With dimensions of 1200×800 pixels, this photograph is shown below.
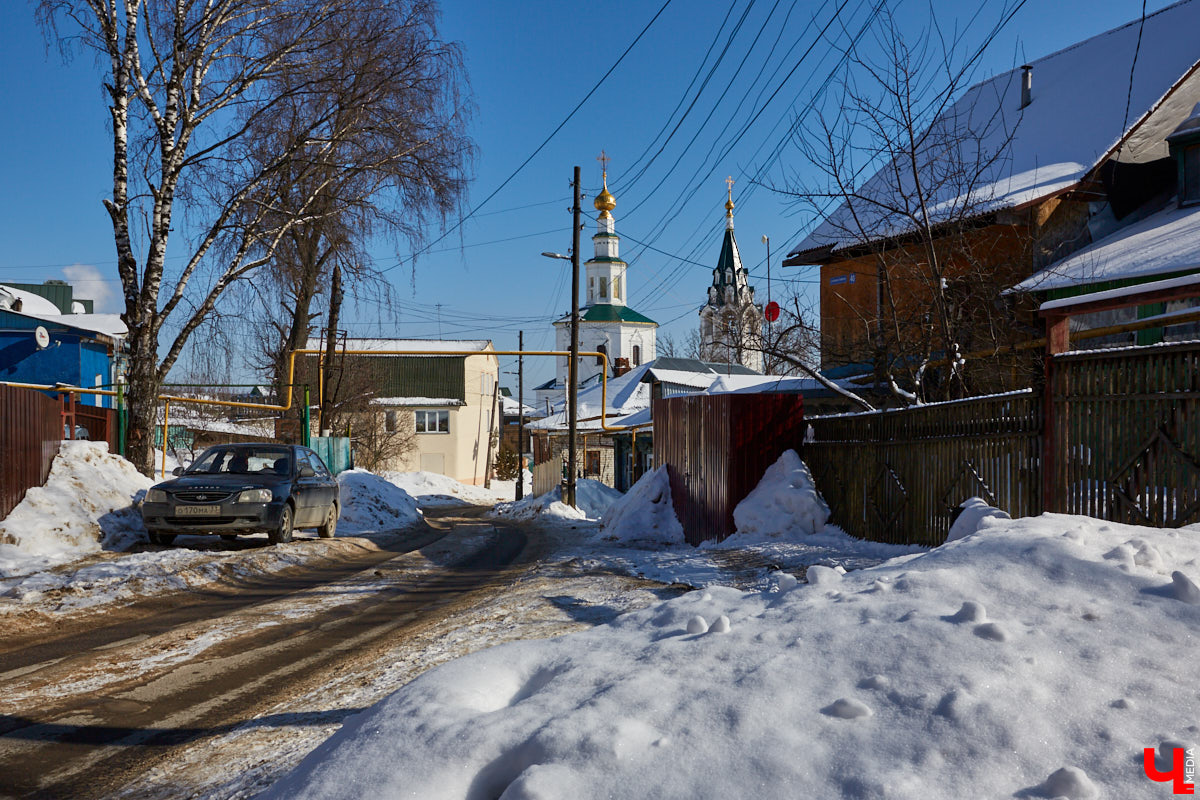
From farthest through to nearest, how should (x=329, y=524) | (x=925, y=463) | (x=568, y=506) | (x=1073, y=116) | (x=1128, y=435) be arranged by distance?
(x=568, y=506), (x=1073, y=116), (x=329, y=524), (x=925, y=463), (x=1128, y=435)

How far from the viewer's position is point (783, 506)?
11539 millimetres

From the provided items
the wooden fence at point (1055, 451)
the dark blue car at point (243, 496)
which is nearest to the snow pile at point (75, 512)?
the dark blue car at point (243, 496)

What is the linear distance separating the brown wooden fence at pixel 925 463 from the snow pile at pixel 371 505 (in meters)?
10.4

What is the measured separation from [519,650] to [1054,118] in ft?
73.8

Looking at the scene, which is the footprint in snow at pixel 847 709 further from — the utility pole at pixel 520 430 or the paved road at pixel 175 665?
the utility pole at pixel 520 430

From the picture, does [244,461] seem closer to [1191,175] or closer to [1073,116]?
[1191,175]

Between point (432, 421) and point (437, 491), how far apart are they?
14993 millimetres

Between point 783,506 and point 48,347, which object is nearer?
point 783,506

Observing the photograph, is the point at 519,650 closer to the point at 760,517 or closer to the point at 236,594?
the point at 236,594

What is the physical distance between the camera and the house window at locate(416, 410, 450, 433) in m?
60.9

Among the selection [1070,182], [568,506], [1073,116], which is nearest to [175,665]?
[1070,182]

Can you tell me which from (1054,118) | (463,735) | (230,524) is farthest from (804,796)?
(1054,118)

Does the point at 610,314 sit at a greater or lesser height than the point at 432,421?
greater

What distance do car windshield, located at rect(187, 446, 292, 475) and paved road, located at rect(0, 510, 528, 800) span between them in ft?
11.3
